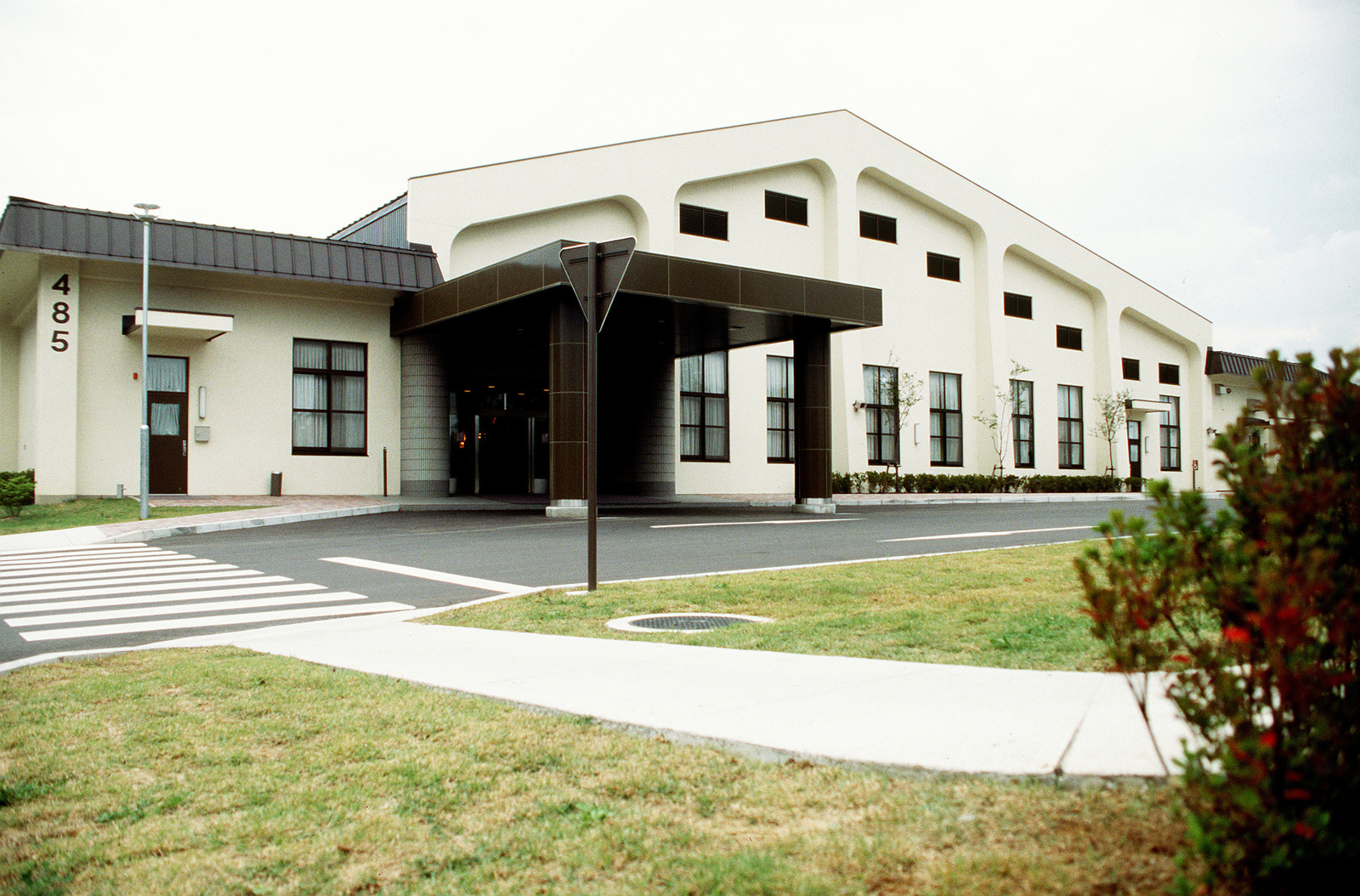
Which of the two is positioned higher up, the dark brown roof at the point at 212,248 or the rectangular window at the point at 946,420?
the dark brown roof at the point at 212,248

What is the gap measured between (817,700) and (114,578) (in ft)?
32.5

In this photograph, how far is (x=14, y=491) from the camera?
19.8m

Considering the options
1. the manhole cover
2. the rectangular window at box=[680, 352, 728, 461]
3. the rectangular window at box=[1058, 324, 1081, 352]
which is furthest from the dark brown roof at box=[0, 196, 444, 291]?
the rectangular window at box=[1058, 324, 1081, 352]

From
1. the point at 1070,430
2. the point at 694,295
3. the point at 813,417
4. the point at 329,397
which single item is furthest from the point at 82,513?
the point at 1070,430

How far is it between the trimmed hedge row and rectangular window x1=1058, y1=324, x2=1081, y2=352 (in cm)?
579

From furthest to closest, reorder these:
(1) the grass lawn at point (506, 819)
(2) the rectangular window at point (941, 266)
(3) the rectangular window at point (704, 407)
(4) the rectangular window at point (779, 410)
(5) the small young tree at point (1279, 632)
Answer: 1. (2) the rectangular window at point (941, 266)
2. (4) the rectangular window at point (779, 410)
3. (3) the rectangular window at point (704, 407)
4. (1) the grass lawn at point (506, 819)
5. (5) the small young tree at point (1279, 632)

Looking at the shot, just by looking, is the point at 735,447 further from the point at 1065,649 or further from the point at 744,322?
the point at 1065,649

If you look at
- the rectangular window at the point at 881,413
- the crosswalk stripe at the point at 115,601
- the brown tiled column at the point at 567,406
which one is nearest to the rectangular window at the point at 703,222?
the rectangular window at the point at 881,413

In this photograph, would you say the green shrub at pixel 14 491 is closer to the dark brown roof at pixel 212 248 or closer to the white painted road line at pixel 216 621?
the dark brown roof at pixel 212 248

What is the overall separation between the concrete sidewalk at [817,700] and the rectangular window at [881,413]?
29.0 metres

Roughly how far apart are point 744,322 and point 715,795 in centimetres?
2143

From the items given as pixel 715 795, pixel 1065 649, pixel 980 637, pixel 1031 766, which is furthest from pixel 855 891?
pixel 980 637

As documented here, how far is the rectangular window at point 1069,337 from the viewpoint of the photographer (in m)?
42.2

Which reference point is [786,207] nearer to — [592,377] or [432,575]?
[432,575]
